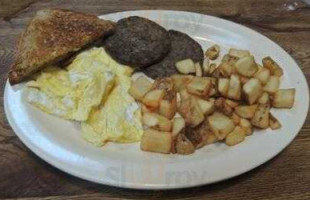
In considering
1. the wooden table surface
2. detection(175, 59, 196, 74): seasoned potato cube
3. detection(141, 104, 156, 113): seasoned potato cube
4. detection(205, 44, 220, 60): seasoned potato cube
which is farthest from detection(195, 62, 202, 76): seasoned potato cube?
the wooden table surface

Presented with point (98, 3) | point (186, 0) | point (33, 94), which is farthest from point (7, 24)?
point (186, 0)

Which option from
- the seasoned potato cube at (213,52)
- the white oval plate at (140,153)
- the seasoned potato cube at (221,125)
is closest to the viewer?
the white oval plate at (140,153)

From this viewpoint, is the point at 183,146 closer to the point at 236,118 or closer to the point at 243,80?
the point at 236,118

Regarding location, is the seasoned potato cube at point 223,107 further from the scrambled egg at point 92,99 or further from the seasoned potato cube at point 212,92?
A: the scrambled egg at point 92,99

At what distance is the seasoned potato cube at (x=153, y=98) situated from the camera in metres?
1.16

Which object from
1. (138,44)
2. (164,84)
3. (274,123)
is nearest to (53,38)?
(138,44)

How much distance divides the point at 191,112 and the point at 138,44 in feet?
1.06

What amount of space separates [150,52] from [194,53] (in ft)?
0.52

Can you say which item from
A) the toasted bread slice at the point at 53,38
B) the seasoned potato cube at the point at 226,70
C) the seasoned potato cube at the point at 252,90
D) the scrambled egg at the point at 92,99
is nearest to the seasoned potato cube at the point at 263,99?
the seasoned potato cube at the point at 252,90

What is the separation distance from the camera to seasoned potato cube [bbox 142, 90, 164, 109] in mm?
1157

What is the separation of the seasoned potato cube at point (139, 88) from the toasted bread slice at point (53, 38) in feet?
0.73

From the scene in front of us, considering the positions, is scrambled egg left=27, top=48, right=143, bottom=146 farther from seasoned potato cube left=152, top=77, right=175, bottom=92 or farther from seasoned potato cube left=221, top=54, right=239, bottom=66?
seasoned potato cube left=221, top=54, right=239, bottom=66

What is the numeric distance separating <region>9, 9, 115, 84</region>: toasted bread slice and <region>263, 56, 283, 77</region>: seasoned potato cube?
50 cm

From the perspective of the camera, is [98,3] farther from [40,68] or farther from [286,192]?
[286,192]
